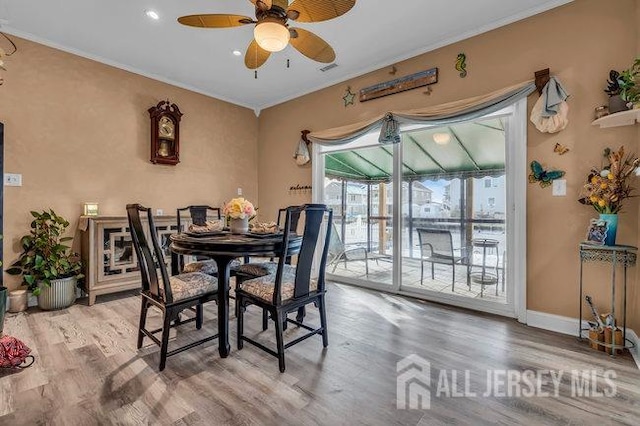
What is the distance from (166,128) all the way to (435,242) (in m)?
3.84

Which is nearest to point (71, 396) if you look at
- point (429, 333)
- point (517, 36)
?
point (429, 333)

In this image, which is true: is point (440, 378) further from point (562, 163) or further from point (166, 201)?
point (166, 201)

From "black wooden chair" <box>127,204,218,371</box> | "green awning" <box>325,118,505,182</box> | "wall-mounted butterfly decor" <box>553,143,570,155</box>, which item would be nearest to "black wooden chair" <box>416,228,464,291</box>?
"green awning" <box>325,118,505,182</box>

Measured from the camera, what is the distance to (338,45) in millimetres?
3363

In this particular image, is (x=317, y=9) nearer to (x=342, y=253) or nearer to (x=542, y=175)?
(x=542, y=175)

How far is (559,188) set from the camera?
2.63 meters

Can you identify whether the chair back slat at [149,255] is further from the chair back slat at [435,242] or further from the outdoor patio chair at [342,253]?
the chair back slat at [435,242]

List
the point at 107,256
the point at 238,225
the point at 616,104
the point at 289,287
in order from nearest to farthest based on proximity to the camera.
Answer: the point at 289,287
the point at 616,104
the point at 238,225
the point at 107,256

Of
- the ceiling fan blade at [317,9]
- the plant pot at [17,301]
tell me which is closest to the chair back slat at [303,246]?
the ceiling fan blade at [317,9]

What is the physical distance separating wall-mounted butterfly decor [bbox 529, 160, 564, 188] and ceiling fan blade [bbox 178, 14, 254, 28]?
2645mm

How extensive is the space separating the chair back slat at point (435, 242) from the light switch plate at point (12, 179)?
4376 millimetres

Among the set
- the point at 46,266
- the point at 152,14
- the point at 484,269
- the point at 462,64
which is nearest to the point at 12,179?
the point at 46,266

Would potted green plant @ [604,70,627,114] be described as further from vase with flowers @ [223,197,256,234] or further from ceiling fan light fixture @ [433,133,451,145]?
vase with flowers @ [223,197,256,234]

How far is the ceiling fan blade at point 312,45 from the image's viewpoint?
91.5 inches
